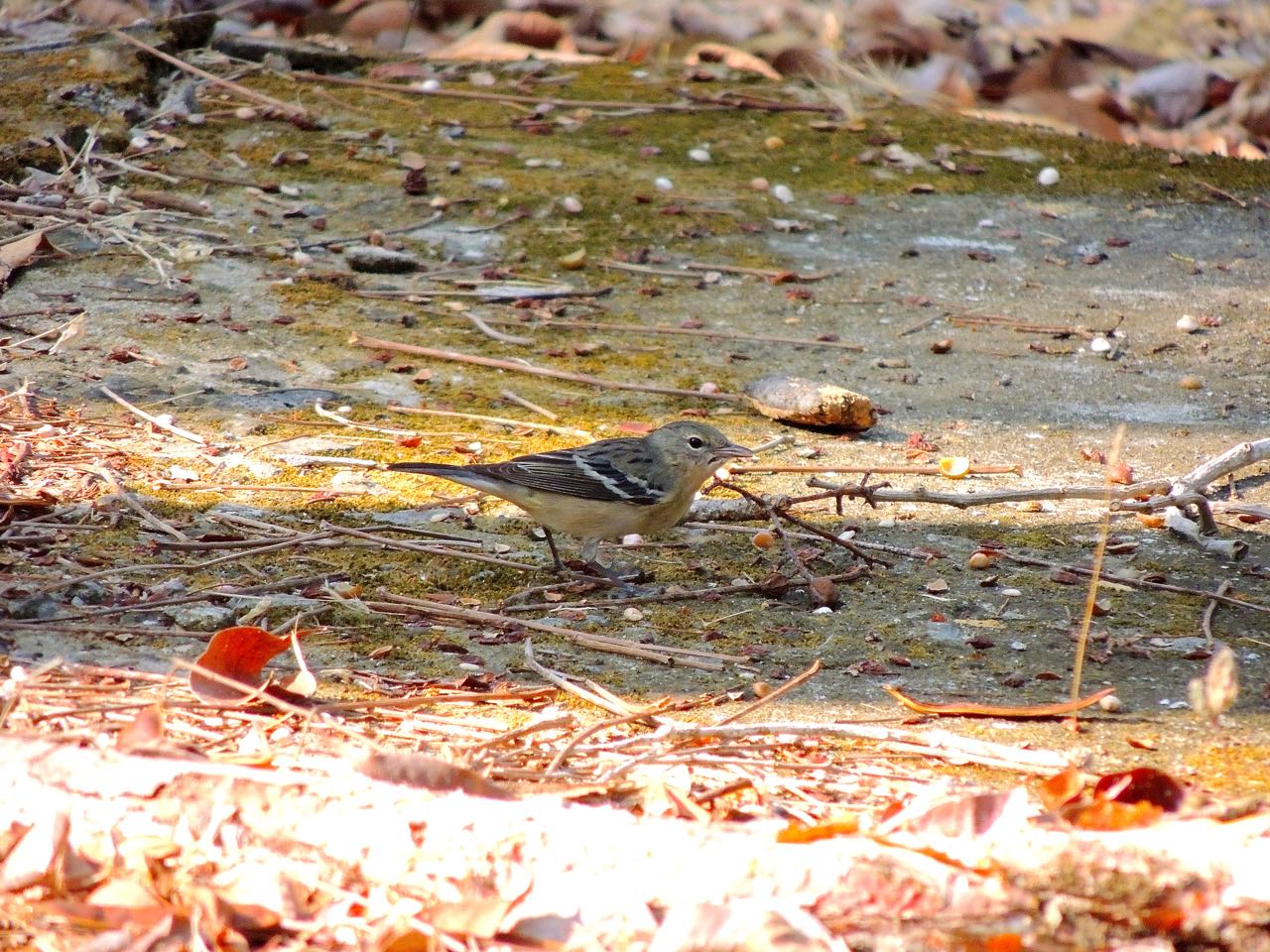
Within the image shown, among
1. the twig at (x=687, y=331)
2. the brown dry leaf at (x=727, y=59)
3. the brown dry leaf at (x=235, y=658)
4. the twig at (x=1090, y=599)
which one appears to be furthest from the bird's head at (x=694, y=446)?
the brown dry leaf at (x=727, y=59)

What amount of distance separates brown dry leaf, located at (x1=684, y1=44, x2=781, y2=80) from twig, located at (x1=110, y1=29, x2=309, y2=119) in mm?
3104

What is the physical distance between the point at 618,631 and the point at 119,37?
20.7 ft

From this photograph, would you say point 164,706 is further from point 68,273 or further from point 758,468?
point 68,273

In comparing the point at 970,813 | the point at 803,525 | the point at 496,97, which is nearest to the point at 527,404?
the point at 803,525

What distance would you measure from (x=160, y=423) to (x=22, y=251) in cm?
177

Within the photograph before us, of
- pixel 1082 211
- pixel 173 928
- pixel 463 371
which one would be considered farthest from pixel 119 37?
pixel 173 928

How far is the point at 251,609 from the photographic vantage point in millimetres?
4160

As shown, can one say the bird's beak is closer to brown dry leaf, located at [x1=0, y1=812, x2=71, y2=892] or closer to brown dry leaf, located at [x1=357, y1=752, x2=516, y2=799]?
brown dry leaf, located at [x1=357, y1=752, x2=516, y2=799]

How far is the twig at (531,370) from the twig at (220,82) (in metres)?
2.84

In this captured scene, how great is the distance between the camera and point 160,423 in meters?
5.52

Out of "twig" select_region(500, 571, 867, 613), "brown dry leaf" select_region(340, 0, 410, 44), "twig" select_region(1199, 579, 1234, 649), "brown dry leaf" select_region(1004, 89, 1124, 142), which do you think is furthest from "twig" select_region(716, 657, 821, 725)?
"brown dry leaf" select_region(340, 0, 410, 44)

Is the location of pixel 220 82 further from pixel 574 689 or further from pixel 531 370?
pixel 574 689

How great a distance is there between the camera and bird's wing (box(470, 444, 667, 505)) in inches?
200

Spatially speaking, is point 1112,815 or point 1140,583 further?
point 1140,583
